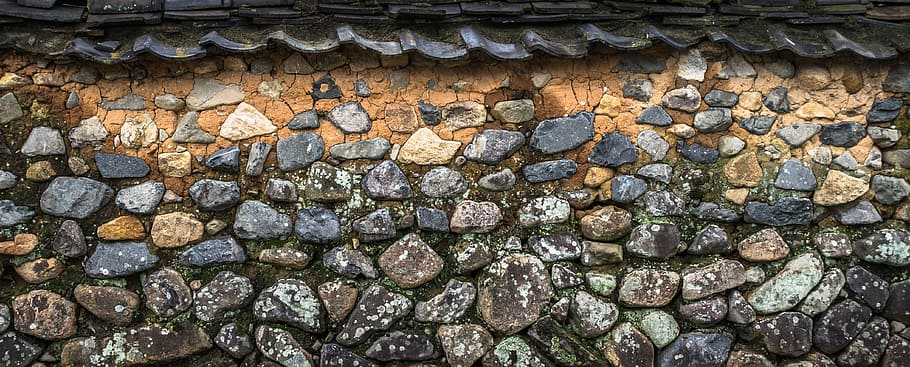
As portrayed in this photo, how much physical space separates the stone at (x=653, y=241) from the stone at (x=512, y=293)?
0.40m

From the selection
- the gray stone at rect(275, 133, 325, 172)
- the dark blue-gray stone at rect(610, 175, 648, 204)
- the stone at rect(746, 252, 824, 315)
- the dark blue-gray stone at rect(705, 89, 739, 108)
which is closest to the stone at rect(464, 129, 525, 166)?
the dark blue-gray stone at rect(610, 175, 648, 204)

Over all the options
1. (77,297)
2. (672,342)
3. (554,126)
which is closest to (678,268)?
(672,342)

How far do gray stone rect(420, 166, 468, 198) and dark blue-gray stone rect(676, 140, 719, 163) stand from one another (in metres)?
0.92

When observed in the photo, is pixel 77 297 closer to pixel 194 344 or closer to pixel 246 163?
pixel 194 344

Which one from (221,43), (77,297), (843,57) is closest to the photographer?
(221,43)

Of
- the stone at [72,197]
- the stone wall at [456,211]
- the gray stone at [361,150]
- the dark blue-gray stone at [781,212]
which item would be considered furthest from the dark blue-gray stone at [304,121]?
the dark blue-gray stone at [781,212]

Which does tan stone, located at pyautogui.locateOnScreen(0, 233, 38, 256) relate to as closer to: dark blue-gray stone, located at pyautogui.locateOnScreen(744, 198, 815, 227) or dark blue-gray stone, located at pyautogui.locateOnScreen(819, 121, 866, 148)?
dark blue-gray stone, located at pyautogui.locateOnScreen(744, 198, 815, 227)

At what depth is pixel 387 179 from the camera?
309 centimetres

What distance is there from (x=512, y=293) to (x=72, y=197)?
1.71 meters

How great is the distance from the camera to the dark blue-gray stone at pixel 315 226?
10.0 ft

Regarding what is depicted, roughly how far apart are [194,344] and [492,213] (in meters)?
1.25

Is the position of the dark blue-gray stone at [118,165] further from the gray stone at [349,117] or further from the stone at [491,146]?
the stone at [491,146]

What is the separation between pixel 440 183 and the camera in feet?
10.2

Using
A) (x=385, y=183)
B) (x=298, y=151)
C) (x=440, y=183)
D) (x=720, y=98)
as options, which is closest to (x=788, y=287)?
(x=720, y=98)
